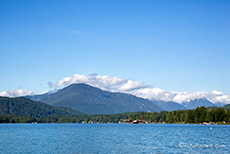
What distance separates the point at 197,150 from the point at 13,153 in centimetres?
4384

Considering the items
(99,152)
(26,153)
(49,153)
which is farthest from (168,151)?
(26,153)

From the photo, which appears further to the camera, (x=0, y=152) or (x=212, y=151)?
(x=0, y=152)

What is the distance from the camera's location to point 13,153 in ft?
241

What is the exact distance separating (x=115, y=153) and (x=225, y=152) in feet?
81.2

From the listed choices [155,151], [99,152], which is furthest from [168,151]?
[99,152]

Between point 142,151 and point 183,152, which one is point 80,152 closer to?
point 142,151

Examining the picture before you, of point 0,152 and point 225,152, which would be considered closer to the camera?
point 225,152

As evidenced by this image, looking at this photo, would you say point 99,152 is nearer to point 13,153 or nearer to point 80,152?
point 80,152

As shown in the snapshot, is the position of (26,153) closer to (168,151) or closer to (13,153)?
(13,153)

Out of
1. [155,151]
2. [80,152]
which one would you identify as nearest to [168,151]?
[155,151]

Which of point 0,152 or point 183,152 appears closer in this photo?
point 183,152

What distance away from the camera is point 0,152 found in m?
74.8

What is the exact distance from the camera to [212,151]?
230ft

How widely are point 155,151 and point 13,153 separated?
34.0 m
